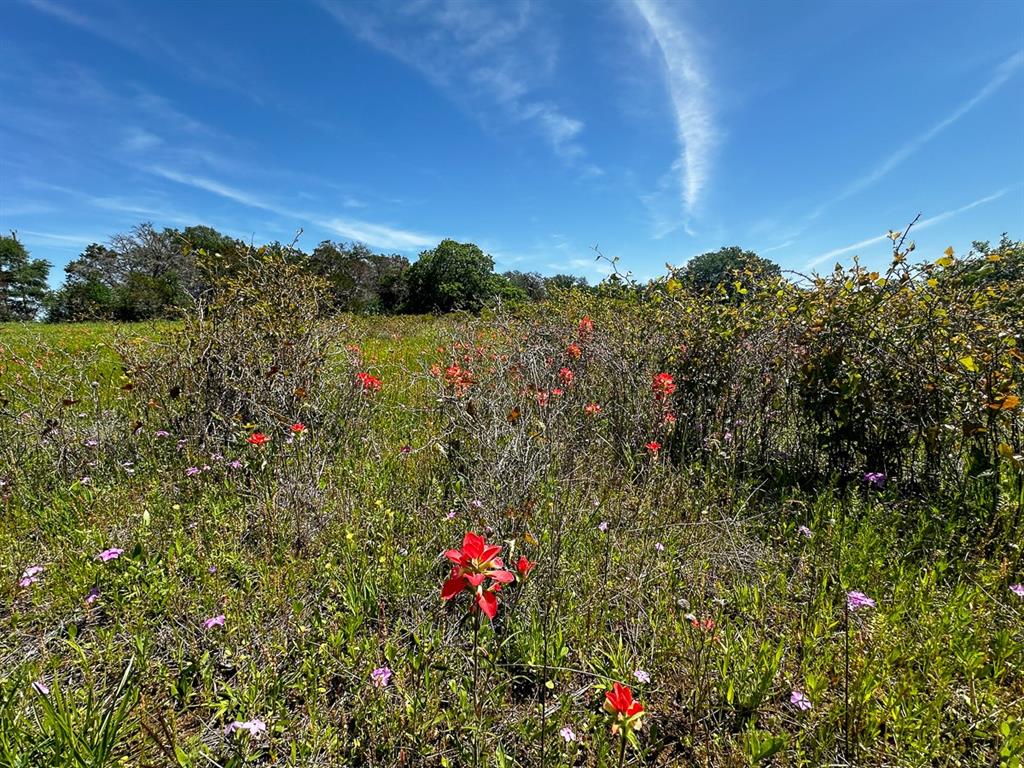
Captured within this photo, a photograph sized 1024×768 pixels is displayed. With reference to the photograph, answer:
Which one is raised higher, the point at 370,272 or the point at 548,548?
the point at 370,272

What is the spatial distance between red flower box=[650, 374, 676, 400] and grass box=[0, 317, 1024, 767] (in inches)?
24.0

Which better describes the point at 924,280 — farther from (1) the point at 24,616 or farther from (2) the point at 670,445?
(1) the point at 24,616

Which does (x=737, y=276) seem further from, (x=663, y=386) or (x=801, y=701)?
(x=801, y=701)

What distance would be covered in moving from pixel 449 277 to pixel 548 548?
114ft

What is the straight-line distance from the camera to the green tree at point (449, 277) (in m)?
34.8

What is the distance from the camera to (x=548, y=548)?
7.00 ft

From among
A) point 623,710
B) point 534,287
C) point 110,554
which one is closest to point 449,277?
point 534,287

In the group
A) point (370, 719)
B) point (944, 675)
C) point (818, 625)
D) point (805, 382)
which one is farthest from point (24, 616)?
point (805, 382)

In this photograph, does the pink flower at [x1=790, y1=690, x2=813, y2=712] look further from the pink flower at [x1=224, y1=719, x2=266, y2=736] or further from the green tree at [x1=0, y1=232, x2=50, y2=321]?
the green tree at [x1=0, y1=232, x2=50, y2=321]

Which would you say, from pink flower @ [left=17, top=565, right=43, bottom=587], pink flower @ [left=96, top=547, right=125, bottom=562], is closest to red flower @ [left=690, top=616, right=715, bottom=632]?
pink flower @ [left=96, top=547, right=125, bottom=562]

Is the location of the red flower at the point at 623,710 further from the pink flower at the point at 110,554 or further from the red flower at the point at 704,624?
the pink flower at the point at 110,554

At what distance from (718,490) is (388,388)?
373cm

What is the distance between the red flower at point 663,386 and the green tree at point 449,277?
31.1m

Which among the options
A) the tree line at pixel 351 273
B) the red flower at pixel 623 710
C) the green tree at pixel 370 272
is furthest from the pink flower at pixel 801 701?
the green tree at pixel 370 272
